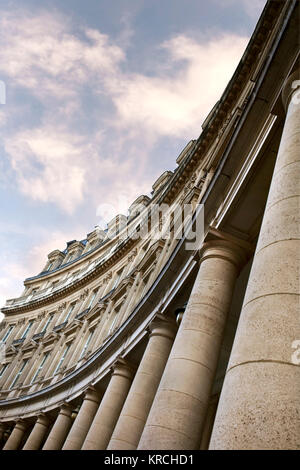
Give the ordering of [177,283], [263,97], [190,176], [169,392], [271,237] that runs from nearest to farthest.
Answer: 1. [271,237]
2. [169,392]
3. [263,97]
4. [177,283]
5. [190,176]

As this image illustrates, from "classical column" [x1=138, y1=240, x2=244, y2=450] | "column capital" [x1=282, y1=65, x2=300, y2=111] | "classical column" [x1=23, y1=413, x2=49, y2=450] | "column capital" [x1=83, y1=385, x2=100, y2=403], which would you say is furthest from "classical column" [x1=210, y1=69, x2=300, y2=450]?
"classical column" [x1=23, y1=413, x2=49, y2=450]

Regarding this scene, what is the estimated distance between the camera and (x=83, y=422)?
1675cm

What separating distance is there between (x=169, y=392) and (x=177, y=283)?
15.1 feet

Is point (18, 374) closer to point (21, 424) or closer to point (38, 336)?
point (38, 336)

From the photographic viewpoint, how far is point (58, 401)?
22.9 meters

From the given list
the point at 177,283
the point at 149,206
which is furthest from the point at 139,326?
the point at 149,206

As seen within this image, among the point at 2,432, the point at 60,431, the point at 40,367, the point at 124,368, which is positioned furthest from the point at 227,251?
the point at 2,432

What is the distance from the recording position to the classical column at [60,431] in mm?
19069

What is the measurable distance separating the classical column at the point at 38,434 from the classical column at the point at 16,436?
2.86 meters

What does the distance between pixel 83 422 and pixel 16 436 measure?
12.8 metres

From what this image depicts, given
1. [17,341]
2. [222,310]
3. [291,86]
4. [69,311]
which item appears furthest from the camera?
[17,341]

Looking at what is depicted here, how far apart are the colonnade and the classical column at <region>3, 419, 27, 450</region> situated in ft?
61.2

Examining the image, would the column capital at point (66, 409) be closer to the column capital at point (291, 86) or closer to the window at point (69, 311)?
the window at point (69, 311)
